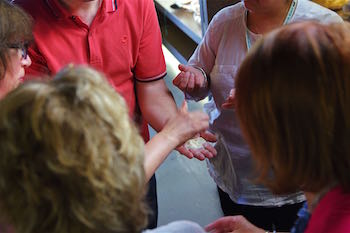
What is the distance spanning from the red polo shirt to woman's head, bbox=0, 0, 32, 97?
16 cm

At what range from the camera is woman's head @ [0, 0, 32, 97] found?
3.13ft

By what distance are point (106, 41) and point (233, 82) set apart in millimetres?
410

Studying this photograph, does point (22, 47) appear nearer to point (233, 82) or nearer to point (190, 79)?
point (190, 79)

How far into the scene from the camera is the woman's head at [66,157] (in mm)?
516

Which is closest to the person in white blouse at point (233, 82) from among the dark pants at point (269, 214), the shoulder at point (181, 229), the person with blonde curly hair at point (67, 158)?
the dark pants at point (269, 214)

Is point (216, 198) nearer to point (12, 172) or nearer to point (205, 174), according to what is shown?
point (205, 174)

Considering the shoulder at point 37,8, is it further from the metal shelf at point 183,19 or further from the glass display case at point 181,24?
the metal shelf at point 183,19

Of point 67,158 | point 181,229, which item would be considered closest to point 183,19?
point 181,229

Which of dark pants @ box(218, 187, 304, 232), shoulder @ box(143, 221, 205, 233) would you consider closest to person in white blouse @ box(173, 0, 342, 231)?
dark pants @ box(218, 187, 304, 232)

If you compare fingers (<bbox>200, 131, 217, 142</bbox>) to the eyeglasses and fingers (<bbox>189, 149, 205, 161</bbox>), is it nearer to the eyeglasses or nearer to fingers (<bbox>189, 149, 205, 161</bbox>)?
fingers (<bbox>189, 149, 205, 161</bbox>)

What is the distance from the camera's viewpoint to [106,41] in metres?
1.21

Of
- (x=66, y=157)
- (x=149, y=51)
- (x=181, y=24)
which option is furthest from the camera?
(x=181, y=24)

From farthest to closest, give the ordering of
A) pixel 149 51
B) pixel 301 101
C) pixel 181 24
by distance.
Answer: pixel 181 24
pixel 149 51
pixel 301 101

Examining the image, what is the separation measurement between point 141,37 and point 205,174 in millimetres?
1282
